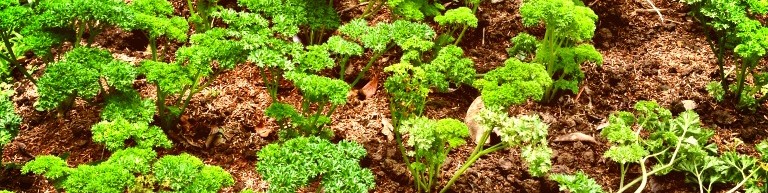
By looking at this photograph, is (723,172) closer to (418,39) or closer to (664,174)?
(664,174)

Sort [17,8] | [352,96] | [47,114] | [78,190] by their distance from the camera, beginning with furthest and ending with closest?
[352,96] → [47,114] → [17,8] → [78,190]

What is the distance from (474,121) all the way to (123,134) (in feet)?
5.92

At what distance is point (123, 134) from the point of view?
2.99 metres

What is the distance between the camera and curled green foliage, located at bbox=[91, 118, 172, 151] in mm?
2980

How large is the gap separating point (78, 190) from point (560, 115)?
8.37 feet

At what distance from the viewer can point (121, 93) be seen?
3232mm

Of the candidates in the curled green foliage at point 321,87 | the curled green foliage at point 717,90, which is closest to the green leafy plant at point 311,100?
the curled green foliage at point 321,87

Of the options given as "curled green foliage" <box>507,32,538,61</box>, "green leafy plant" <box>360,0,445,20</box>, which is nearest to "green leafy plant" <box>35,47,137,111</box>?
"green leafy plant" <box>360,0,445,20</box>

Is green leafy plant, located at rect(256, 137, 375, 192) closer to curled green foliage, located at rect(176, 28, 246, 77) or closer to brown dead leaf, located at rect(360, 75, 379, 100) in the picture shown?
curled green foliage, located at rect(176, 28, 246, 77)

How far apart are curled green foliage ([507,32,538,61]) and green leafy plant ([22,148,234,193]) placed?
1.98m

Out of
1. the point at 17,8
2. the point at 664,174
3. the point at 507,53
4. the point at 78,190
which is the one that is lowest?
the point at 664,174

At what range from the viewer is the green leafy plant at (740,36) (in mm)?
3490

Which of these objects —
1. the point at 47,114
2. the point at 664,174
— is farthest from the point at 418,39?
the point at 47,114

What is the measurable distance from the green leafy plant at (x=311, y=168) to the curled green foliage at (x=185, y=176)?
20 centimetres
